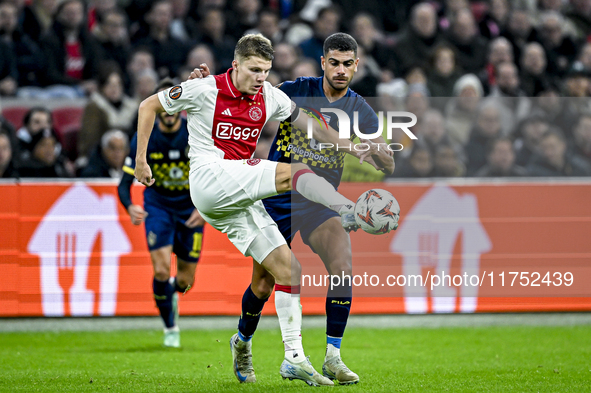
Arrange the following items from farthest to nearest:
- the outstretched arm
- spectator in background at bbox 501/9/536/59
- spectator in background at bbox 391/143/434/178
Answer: spectator in background at bbox 501/9/536/59 → spectator in background at bbox 391/143/434/178 → the outstretched arm

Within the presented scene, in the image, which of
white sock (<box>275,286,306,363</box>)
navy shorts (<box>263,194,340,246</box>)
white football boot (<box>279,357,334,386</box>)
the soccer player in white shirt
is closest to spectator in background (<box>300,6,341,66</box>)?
navy shorts (<box>263,194,340,246</box>)

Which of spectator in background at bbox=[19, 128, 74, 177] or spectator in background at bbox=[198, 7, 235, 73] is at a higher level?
spectator in background at bbox=[198, 7, 235, 73]

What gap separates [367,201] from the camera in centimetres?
461

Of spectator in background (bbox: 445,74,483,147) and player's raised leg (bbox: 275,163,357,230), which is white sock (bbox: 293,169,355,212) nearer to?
player's raised leg (bbox: 275,163,357,230)

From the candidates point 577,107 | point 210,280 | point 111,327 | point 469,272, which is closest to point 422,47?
point 577,107

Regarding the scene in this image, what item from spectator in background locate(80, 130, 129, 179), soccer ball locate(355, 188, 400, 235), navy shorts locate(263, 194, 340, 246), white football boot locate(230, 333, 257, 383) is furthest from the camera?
spectator in background locate(80, 130, 129, 179)

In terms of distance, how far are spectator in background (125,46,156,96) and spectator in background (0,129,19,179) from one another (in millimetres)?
2130

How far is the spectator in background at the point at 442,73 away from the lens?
Result: 36.1 ft

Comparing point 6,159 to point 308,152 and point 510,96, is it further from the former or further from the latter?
point 510,96

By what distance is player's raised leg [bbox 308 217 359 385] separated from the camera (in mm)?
5066

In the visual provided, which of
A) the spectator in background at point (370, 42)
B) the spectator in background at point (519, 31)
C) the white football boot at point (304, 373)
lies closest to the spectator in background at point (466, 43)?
the spectator in background at point (519, 31)

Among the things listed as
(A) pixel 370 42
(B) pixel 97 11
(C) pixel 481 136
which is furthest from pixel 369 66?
(B) pixel 97 11

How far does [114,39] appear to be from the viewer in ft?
35.7

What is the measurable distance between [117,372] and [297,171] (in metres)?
2.33
